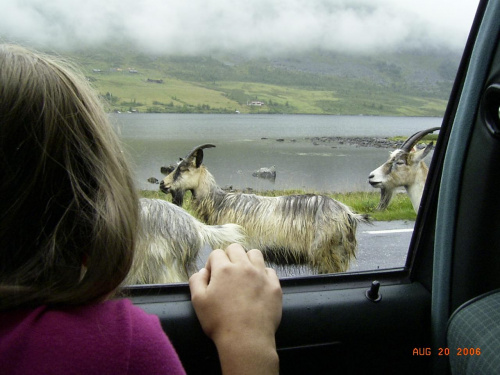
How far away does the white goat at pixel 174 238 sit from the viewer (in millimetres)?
2074

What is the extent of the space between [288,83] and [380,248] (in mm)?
883

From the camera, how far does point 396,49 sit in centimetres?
204

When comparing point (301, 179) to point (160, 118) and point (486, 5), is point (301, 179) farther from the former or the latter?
point (486, 5)

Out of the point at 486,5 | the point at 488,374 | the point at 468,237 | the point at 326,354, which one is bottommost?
the point at 326,354

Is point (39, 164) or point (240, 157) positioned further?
point (240, 157)

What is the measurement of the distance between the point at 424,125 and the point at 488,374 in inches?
42.9

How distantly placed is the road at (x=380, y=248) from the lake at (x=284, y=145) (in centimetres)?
27

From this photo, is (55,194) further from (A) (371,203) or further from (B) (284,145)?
(A) (371,203)

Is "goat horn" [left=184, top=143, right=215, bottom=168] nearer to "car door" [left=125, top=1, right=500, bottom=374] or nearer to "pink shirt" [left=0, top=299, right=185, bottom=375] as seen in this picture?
"car door" [left=125, top=1, right=500, bottom=374]

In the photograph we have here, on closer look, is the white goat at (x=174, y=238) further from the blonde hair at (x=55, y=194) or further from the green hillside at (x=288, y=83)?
the blonde hair at (x=55, y=194)

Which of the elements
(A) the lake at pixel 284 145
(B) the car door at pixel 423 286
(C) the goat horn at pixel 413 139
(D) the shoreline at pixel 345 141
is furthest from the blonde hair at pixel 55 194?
(C) the goat horn at pixel 413 139

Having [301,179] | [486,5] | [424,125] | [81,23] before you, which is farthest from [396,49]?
[81,23]

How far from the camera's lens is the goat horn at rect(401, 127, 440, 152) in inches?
81.6

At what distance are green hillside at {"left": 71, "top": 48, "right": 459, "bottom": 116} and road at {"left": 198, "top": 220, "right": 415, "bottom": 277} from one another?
526 millimetres
